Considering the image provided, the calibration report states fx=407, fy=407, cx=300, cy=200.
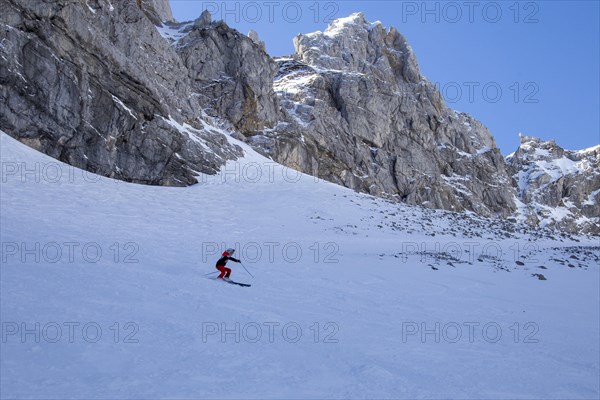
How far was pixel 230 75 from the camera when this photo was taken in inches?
2394

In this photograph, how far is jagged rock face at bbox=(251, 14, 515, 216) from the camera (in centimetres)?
6869

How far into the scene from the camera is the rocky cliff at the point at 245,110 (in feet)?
102

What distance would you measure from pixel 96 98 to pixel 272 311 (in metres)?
30.5

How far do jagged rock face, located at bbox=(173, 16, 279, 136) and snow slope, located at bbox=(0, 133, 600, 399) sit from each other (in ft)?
120

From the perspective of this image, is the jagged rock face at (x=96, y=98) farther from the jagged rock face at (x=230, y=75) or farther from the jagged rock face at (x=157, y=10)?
the jagged rock face at (x=157, y=10)

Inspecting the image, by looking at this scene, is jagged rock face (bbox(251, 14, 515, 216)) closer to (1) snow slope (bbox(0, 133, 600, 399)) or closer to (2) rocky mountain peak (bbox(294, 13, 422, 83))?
(2) rocky mountain peak (bbox(294, 13, 422, 83))

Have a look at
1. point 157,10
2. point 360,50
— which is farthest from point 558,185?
point 157,10

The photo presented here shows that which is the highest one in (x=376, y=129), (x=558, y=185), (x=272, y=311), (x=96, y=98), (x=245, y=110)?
(x=376, y=129)

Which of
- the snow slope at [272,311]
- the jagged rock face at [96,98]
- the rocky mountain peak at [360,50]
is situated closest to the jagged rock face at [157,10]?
the jagged rock face at [96,98]

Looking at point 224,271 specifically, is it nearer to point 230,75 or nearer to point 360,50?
point 230,75

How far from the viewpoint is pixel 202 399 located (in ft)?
18.6

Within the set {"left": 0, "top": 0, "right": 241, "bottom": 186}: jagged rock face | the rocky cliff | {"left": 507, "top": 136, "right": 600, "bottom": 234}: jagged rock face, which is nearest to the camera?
{"left": 0, "top": 0, "right": 241, "bottom": 186}: jagged rock face

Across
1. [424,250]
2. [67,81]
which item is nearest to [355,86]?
[67,81]

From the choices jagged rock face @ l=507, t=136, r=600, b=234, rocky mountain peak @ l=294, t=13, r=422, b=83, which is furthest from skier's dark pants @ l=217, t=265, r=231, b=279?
jagged rock face @ l=507, t=136, r=600, b=234
